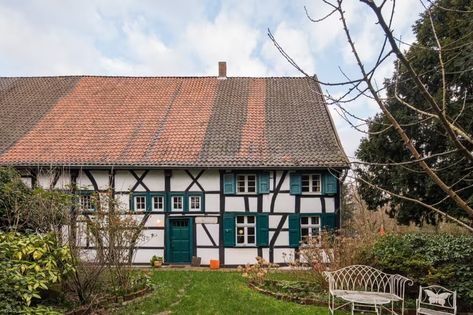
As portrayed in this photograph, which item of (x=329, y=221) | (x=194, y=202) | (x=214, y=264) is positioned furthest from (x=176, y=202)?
(x=329, y=221)

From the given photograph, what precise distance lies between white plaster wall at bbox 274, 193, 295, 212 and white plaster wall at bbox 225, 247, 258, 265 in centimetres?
164

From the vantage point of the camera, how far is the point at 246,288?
33.6 feet

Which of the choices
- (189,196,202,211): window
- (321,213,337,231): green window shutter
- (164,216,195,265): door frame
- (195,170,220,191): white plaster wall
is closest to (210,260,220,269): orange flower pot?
(164,216,195,265): door frame

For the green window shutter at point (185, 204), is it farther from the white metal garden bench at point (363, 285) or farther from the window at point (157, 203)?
the white metal garden bench at point (363, 285)

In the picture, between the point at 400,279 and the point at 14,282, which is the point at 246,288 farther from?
the point at 14,282

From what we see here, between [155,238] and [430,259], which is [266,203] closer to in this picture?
[155,238]

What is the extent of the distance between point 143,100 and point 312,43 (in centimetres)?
1706

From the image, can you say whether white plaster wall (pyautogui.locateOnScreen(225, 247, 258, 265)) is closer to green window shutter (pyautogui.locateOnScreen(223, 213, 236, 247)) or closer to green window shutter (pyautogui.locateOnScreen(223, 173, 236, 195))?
green window shutter (pyautogui.locateOnScreen(223, 213, 236, 247))

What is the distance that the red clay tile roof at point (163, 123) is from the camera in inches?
592

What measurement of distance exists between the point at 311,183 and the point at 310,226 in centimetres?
147

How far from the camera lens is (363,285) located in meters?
9.44

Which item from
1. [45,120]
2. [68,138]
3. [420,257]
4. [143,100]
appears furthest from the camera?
[143,100]

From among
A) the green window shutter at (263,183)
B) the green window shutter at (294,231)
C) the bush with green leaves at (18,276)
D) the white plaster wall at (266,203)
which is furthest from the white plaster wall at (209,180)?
the bush with green leaves at (18,276)

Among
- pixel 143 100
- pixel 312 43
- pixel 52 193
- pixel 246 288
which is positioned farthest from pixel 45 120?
pixel 312 43
